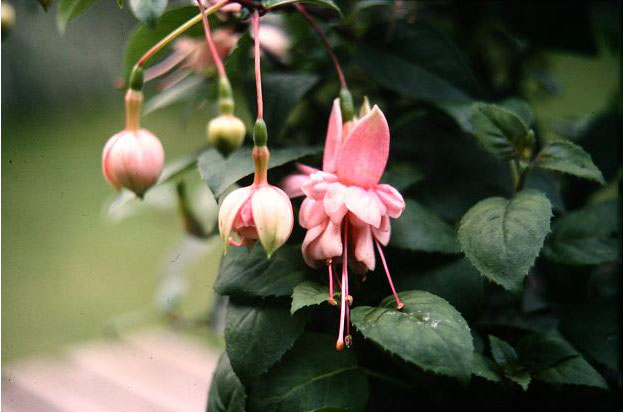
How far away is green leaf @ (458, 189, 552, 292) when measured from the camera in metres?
0.39

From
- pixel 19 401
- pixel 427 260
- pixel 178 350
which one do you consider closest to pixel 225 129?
pixel 427 260

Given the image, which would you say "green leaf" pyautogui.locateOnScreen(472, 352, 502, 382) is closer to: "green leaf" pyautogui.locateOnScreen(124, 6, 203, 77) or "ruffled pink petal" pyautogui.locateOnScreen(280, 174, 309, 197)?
"ruffled pink petal" pyautogui.locateOnScreen(280, 174, 309, 197)

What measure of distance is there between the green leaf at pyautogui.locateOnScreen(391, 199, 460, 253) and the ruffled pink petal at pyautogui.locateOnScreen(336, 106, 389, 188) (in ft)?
0.24

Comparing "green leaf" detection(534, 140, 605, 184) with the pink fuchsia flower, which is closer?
the pink fuchsia flower

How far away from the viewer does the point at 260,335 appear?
430 mm

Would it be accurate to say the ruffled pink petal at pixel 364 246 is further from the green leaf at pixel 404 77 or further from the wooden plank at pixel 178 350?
the wooden plank at pixel 178 350

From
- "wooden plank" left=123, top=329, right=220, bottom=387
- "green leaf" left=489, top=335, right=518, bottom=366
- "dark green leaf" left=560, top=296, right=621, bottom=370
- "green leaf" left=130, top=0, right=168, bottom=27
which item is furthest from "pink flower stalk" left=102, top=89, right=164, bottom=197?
"wooden plank" left=123, top=329, right=220, bottom=387

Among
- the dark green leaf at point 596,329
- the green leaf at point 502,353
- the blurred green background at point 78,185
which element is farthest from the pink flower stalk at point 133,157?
the dark green leaf at point 596,329

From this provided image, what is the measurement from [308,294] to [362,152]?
0.09 meters

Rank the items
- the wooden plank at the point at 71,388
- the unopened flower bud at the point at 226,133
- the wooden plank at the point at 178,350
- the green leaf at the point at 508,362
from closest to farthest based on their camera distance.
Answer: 1. the unopened flower bud at the point at 226,133
2. the green leaf at the point at 508,362
3. the wooden plank at the point at 71,388
4. the wooden plank at the point at 178,350

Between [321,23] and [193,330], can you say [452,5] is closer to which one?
[321,23]

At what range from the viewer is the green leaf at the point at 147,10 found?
1.20ft

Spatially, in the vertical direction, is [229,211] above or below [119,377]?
above

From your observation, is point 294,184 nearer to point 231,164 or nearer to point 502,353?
point 231,164
